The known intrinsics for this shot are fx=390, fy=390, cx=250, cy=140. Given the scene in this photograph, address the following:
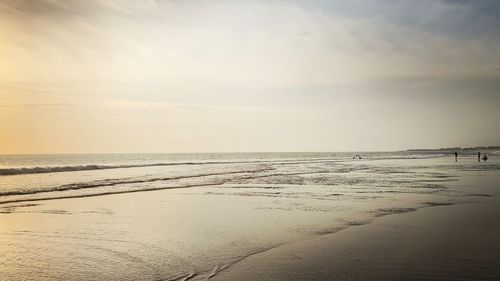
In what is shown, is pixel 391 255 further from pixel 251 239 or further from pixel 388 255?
pixel 251 239

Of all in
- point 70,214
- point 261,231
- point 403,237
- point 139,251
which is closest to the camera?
point 139,251

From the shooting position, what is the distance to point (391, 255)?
323 inches

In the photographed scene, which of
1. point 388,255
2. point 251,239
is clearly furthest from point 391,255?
point 251,239

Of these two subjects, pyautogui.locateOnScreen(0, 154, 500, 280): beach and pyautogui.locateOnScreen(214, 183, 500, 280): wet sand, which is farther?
pyautogui.locateOnScreen(0, 154, 500, 280): beach

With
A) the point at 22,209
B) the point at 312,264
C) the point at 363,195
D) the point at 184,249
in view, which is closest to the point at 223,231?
the point at 184,249

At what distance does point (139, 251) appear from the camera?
8.80m

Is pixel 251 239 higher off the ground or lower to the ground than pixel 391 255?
lower

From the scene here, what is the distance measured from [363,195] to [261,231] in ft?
35.3

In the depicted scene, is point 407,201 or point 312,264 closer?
point 312,264

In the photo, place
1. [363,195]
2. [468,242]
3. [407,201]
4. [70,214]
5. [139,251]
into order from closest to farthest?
1. [139,251]
2. [468,242]
3. [70,214]
4. [407,201]
5. [363,195]

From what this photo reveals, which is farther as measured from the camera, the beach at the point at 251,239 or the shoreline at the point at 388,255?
the beach at the point at 251,239

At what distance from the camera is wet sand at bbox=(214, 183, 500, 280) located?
693 centimetres

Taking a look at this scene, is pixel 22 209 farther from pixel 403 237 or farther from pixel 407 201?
pixel 407 201

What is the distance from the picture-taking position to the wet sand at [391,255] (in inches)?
273
